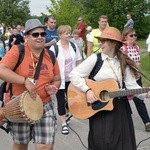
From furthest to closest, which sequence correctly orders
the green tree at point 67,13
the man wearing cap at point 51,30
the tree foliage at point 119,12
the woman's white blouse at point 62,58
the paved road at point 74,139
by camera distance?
the green tree at point 67,13, the tree foliage at point 119,12, the man wearing cap at point 51,30, the woman's white blouse at point 62,58, the paved road at point 74,139

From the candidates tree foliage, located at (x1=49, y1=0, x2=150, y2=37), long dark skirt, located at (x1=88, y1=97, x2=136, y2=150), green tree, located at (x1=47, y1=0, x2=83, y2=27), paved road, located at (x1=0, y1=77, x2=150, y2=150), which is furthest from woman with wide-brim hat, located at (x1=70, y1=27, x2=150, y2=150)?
green tree, located at (x1=47, y1=0, x2=83, y2=27)

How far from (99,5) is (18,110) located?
29.8m

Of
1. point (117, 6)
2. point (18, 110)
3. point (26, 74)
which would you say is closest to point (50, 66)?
point (26, 74)

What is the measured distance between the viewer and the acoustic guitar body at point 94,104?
448 centimetres

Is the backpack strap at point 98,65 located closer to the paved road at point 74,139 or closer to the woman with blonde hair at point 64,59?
the paved road at point 74,139

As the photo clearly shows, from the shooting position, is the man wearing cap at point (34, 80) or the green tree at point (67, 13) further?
the green tree at point (67, 13)

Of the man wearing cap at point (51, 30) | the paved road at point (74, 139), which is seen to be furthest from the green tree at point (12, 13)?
the paved road at point (74, 139)

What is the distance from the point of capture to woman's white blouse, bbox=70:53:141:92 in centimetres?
452

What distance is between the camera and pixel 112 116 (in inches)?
175

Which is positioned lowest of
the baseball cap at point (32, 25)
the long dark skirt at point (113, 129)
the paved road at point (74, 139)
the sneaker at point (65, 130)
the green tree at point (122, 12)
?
the paved road at point (74, 139)

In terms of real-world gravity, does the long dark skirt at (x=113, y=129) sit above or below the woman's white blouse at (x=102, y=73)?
below

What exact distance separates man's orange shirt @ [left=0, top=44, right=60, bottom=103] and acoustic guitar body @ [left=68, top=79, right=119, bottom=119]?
0.34 m

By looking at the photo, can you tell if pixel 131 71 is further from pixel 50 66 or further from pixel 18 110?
pixel 18 110

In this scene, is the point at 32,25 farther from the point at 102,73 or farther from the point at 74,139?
the point at 74,139
